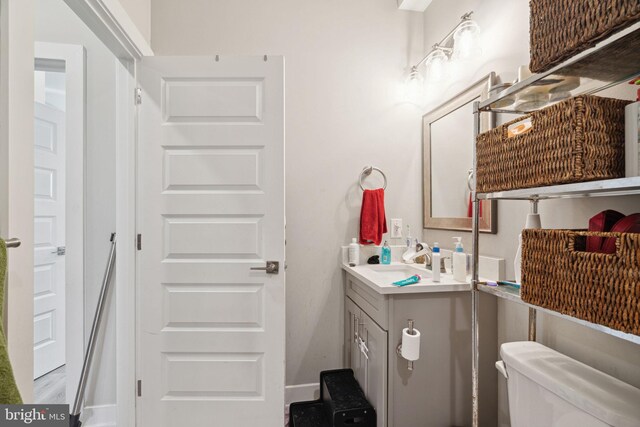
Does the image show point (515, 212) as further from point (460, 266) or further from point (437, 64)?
point (437, 64)

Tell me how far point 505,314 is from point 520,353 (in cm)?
43

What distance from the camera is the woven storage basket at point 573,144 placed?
2.26 feet

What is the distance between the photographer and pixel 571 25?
703 mm

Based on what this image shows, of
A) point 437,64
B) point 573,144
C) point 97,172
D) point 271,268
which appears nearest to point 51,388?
point 97,172

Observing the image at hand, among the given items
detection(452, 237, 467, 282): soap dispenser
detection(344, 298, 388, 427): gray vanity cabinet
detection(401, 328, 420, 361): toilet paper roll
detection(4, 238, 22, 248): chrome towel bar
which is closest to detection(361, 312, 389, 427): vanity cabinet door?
detection(344, 298, 388, 427): gray vanity cabinet

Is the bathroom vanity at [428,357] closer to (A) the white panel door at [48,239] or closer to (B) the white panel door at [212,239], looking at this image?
(B) the white panel door at [212,239]

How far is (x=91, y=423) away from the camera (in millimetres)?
1653

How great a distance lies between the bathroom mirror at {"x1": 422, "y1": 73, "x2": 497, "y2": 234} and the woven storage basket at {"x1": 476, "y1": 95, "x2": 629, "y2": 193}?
0.64m

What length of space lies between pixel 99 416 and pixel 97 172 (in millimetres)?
1405

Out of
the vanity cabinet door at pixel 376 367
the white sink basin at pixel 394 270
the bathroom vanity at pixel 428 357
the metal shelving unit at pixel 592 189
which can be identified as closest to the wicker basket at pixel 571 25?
the metal shelving unit at pixel 592 189

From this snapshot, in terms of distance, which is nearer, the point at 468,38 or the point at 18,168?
the point at 18,168

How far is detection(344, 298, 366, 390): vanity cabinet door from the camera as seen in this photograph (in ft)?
5.40

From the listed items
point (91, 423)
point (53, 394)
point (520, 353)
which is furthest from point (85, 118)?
point (520, 353)

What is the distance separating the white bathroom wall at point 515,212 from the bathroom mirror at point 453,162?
5 centimetres
